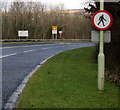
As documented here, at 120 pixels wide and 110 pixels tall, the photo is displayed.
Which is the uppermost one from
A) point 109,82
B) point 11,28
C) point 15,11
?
point 15,11

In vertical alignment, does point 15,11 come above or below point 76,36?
above

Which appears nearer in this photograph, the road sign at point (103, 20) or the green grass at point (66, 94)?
the green grass at point (66, 94)

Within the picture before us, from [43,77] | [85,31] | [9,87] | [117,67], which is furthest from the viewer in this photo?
[85,31]

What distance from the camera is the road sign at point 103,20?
595cm

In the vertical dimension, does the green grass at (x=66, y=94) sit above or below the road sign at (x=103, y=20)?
below

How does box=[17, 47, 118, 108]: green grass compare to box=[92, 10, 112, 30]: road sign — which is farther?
box=[92, 10, 112, 30]: road sign

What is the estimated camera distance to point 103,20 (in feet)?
19.6

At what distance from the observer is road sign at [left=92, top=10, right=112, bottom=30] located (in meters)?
5.95

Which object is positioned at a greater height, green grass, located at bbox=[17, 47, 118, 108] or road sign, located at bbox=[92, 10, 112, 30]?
road sign, located at bbox=[92, 10, 112, 30]

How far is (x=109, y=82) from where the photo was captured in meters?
7.48

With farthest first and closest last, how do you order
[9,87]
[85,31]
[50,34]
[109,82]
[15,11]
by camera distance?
[85,31], [50,34], [15,11], [109,82], [9,87]

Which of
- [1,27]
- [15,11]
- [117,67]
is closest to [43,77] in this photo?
[117,67]

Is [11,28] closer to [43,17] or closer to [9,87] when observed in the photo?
[43,17]

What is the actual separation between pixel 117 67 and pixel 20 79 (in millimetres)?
Answer: 3661
